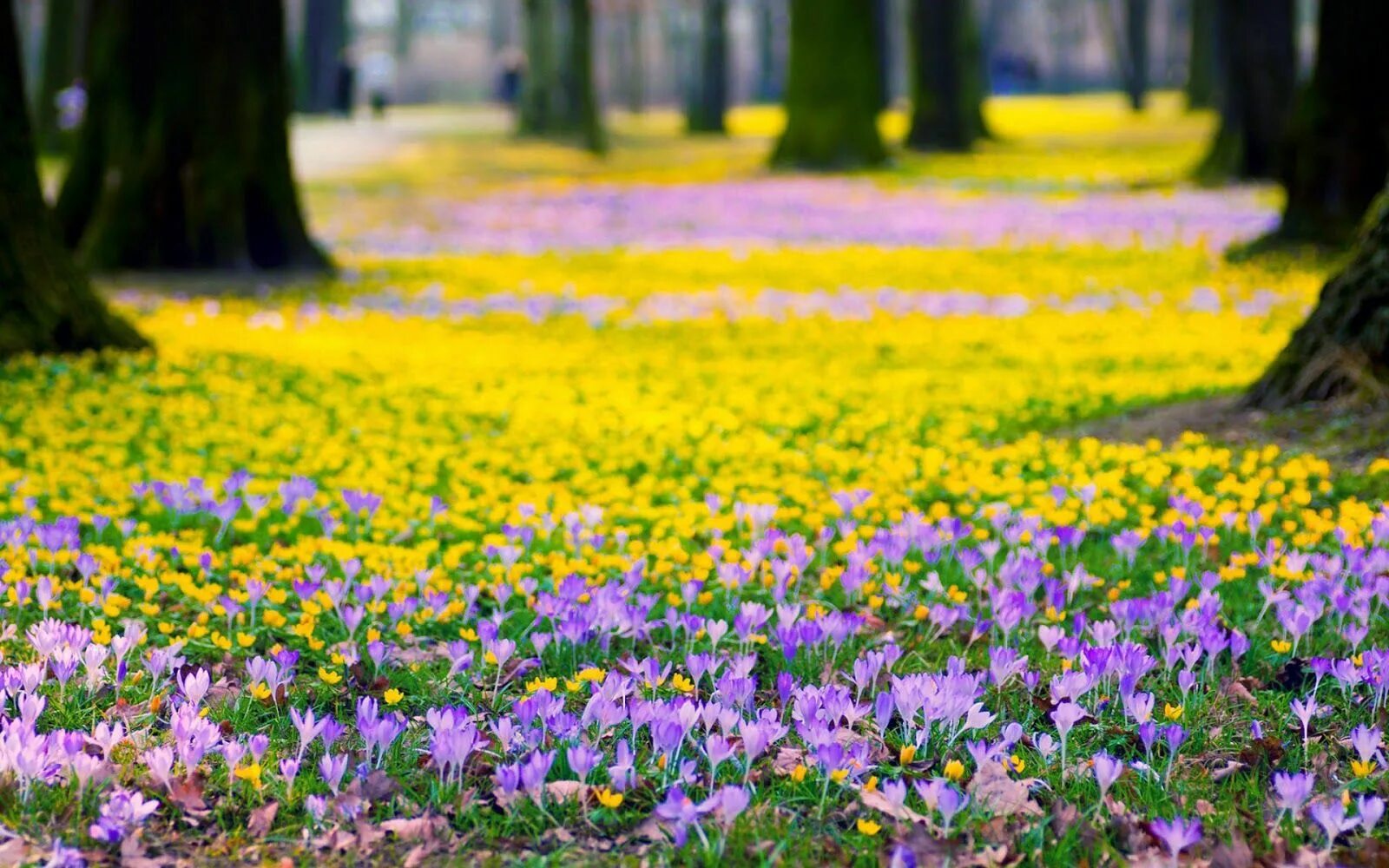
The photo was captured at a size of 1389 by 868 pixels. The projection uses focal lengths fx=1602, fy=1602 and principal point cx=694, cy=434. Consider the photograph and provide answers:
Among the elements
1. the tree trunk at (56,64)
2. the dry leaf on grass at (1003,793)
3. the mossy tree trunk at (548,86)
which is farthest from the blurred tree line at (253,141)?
the mossy tree trunk at (548,86)

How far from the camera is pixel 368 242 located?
19.2 metres

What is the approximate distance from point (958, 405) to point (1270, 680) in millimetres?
4308

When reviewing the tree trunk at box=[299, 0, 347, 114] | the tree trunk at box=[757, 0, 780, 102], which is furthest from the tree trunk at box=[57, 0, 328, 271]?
the tree trunk at box=[757, 0, 780, 102]

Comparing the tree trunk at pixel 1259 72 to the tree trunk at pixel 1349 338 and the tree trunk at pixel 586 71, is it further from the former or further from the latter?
the tree trunk at pixel 586 71

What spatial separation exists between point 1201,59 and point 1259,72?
77.9ft

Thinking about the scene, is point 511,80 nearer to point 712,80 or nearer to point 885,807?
point 712,80

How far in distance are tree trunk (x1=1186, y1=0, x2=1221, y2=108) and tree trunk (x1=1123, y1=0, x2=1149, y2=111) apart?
439 cm

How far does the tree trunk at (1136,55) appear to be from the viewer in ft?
164

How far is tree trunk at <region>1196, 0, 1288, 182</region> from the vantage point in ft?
69.7

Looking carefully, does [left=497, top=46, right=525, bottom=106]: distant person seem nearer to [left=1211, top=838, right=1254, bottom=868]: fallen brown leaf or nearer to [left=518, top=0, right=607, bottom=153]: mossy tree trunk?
[left=518, top=0, right=607, bottom=153]: mossy tree trunk

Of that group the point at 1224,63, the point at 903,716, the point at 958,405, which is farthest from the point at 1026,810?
the point at 1224,63

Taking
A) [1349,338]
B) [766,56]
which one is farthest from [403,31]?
[1349,338]

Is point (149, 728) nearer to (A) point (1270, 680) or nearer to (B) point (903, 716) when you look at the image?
(B) point (903, 716)

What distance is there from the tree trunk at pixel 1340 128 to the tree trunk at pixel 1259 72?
660 centimetres
